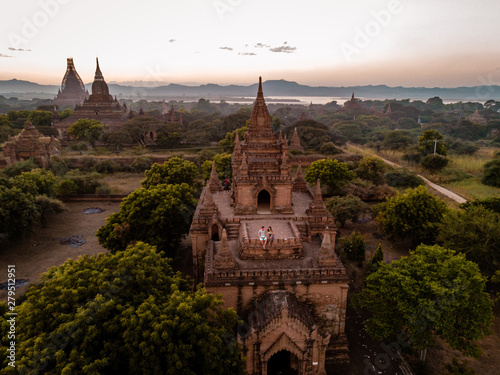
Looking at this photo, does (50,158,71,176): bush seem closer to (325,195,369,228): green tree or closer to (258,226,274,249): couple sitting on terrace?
(325,195,369,228): green tree

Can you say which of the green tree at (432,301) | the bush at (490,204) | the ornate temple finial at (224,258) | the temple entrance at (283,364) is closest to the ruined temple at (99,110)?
the ornate temple finial at (224,258)

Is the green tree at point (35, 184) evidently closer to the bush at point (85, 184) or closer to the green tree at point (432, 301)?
the bush at point (85, 184)

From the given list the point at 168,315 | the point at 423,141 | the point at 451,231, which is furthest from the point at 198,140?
the point at 168,315

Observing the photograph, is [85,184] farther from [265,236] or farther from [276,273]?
[276,273]

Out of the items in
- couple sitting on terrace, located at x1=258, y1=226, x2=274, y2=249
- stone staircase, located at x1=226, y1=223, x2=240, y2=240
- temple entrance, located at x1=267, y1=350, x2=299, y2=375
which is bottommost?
temple entrance, located at x1=267, y1=350, x2=299, y2=375

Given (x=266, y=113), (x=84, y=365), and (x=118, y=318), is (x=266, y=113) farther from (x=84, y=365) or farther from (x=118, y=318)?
(x=84, y=365)

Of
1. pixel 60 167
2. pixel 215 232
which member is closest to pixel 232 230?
pixel 215 232

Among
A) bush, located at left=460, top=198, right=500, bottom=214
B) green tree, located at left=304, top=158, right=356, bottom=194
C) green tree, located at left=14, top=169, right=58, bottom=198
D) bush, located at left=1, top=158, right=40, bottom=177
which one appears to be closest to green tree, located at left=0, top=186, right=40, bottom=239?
green tree, located at left=14, top=169, right=58, bottom=198
